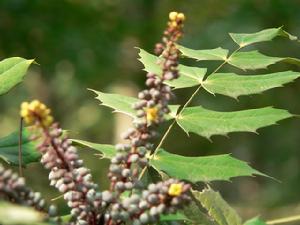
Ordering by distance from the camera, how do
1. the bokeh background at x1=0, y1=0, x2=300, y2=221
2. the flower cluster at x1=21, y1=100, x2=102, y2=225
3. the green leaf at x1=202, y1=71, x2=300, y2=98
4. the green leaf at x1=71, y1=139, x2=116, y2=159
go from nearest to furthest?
the flower cluster at x1=21, y1=100, x2=102, y2=225 → the green leaf at x1=71, y1=139, x2=116, y2=159 → the green leaf at x1=202, y1=71, x2=300, y2=98 → the bokeh background at x1=0, y1=0, x2=300, y2=221

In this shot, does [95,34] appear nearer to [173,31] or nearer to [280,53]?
[280,53]

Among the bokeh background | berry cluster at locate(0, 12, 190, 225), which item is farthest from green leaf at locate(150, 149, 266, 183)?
the bokeh background

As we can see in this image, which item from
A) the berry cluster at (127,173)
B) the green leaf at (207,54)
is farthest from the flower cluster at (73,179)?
the green leaf at (207,54)

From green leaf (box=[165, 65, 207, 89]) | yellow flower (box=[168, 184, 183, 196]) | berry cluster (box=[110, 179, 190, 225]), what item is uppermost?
Result: green leaf (box=[165, 65, 207, 89])

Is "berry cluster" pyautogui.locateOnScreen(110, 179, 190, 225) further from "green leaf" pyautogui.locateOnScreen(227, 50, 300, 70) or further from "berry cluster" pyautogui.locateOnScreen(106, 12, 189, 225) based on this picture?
"green leaf" pyautogui.locateOnScreen(227, 50, 300, 70)

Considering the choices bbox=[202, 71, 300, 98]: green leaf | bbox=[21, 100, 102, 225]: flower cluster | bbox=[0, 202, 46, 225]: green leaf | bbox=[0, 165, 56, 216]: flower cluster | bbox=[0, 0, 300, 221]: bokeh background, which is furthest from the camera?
bbox=[0, 0, 300, 221]: bokeh background

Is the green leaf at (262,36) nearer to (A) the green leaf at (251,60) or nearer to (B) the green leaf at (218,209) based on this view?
(A) the green leaf at (251,60)

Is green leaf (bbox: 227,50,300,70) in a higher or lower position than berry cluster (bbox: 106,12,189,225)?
higher
